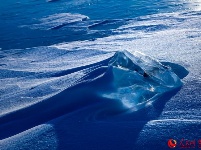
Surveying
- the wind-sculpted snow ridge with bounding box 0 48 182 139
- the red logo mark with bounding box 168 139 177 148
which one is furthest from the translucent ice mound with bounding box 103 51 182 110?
the red logo mark with bounding box 168 139 177 148

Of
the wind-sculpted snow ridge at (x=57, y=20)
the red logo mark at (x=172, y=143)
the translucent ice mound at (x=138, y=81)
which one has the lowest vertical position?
the red logo mark at (x=172, y=143)

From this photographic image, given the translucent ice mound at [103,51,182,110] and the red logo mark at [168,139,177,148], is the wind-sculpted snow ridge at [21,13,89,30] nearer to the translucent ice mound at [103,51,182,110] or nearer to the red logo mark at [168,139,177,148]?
the translucent ice mound at [103,51,182,110]

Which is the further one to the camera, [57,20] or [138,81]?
[57,20]

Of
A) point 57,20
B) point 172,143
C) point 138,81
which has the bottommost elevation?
point 172,143

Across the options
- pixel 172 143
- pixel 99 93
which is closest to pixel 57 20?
pixel 99 93

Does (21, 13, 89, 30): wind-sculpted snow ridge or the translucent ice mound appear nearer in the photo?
the translucent ice mound

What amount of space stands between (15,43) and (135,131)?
169 inches

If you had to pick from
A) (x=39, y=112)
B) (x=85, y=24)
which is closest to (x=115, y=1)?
(x=85, y=24)

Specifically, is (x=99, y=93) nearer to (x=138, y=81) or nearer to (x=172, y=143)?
(x=138, y=81)

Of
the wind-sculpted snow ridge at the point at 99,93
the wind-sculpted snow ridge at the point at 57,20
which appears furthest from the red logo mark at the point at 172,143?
the wind-sculpted snow ridge at the point at 57,20

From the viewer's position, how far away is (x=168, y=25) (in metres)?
4.45

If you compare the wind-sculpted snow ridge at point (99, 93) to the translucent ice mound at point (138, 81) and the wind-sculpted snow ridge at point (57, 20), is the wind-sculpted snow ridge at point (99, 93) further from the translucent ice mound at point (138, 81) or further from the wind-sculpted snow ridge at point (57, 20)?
the wind-sculpted snow ridge at point (57, 20)

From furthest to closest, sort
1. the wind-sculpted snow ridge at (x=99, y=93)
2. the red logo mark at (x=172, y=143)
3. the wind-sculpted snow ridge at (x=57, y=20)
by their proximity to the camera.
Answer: the wind-sculpted snow ridge at (x=57, y=20) → the wind-sculpted snow ridge at (x=99, y=93) → the red logo mark at (x=172, y=143)

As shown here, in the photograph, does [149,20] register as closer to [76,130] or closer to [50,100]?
[50,100]
